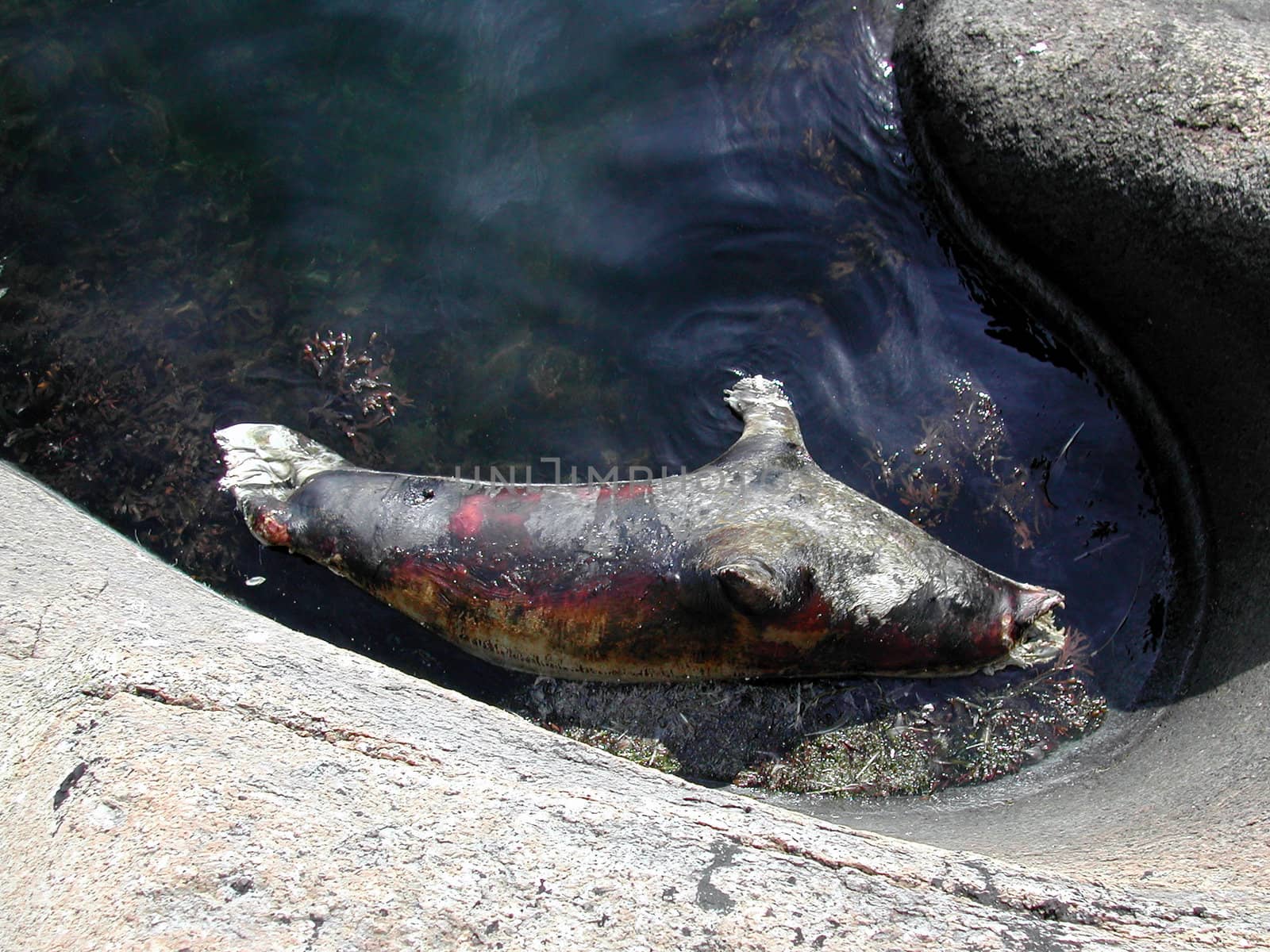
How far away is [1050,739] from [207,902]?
3.83m

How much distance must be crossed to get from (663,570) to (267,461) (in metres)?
2.15

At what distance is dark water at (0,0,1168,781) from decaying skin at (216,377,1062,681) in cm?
39

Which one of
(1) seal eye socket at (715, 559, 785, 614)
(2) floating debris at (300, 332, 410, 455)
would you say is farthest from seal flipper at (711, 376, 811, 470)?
(2) floating debris at (300, 332, 410, 455)

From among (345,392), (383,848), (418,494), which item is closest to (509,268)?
(345,392)

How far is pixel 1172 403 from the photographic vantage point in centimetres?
462

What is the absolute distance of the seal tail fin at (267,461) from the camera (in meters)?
4.61

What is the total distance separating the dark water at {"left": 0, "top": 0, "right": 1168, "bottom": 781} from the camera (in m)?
4.71

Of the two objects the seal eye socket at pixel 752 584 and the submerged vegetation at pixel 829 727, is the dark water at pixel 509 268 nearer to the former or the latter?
the submerged vegetation at pixel 829 727

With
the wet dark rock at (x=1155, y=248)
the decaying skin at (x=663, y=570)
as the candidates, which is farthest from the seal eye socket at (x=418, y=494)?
the wet dark rock at (x=1155, y=248)

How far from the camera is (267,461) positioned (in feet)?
15.3

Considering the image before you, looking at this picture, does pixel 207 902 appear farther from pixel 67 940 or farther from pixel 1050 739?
pixel 1050 739

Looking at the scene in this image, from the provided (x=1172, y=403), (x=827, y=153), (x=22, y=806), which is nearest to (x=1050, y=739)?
(x=1172, y=403)

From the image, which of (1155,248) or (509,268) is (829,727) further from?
(509,268)

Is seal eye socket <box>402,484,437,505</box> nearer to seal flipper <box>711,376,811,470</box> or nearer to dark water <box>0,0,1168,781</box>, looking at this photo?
dark water <box>0,0,1168,781</box>
